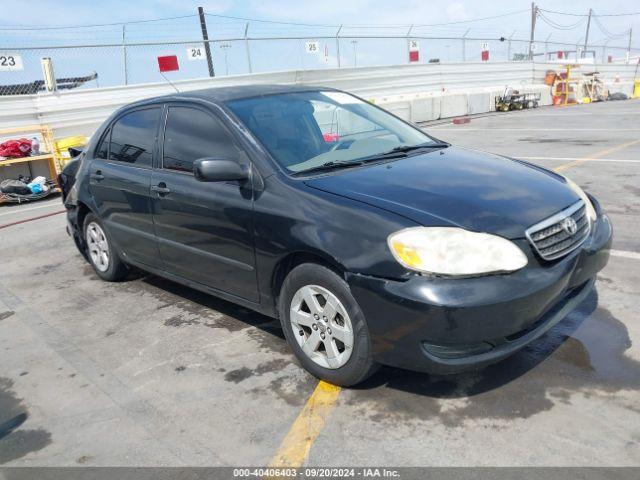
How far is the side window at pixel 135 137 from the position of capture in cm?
427

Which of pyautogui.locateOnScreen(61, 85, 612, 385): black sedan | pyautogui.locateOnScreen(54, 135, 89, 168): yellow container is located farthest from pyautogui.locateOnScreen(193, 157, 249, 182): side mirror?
pyautogui.locateOnScreen(54, 135, 89, 168): yellow container

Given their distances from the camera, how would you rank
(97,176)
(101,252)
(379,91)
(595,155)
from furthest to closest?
1. (379,91)
2. (595,155)
3. (101,252)
4. (97,176)

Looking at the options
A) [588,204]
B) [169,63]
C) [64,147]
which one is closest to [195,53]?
[169,63]

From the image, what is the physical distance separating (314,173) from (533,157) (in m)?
7.79

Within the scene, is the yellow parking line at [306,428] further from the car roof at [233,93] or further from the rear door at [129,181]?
the car roof at [233,93]

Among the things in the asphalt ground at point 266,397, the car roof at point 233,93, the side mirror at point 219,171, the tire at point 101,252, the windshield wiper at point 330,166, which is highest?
the car roof at point 233,93

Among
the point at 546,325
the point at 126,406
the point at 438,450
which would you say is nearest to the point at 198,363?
the point at 126,406

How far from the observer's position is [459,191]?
Result: 3068 mm

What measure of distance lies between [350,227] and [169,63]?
45.9ft

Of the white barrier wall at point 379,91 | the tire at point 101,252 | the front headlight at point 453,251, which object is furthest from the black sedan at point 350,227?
the white barrier wall at point 379,91

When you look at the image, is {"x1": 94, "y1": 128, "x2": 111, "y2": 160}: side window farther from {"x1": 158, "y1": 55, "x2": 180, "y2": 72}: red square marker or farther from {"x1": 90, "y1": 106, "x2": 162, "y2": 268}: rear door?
{"x1": 158, "y1": 55, "x2": 180, "y2": 72}: red square marker

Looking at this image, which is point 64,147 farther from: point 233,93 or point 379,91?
point 379,91

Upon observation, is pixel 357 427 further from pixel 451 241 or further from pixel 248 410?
pixel 451 241

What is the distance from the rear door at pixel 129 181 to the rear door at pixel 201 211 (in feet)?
0.56
